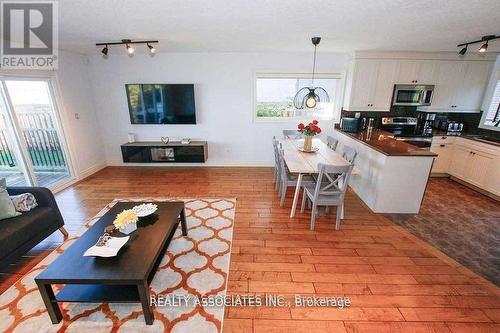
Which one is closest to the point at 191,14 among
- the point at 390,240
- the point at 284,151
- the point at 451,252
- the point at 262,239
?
the point at 284,151

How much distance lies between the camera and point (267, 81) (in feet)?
→ 15.6

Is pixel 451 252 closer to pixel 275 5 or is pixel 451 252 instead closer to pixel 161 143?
pixel 275 5

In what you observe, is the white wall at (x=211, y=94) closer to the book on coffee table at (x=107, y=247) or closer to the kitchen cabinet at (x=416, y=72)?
the kitchen cabinet at (x=416, y=72)

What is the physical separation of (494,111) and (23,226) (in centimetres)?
738

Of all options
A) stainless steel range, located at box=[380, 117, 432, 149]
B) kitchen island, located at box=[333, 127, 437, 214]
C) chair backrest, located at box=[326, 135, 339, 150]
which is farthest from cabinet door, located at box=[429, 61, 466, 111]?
chair backrest, located at box=[326, 135, 339, 150]

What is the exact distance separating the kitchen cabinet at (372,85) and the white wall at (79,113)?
18.0 feet

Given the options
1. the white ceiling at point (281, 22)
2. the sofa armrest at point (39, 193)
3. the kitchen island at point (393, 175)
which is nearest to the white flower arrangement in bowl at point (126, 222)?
the sofa armrest at point (39, 193)

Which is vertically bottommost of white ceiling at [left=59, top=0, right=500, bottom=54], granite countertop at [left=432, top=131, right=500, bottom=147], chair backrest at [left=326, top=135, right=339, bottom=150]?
chair backrest at [left=326, top=135, right=339, bottom=150]

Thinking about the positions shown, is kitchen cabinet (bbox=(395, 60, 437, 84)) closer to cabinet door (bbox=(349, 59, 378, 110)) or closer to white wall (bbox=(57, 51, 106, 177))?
cabinet door (bbox=(349, 59, 378, 110))

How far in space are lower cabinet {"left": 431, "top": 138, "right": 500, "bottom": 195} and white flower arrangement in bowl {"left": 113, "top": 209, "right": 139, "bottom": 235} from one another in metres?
5.33

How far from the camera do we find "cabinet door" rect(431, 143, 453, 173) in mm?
4297

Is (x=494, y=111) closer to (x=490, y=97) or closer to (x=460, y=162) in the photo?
(x=490, y=97)

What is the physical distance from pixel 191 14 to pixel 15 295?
309 cm

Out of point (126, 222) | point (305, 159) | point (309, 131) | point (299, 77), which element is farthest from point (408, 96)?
point (126, 222)
